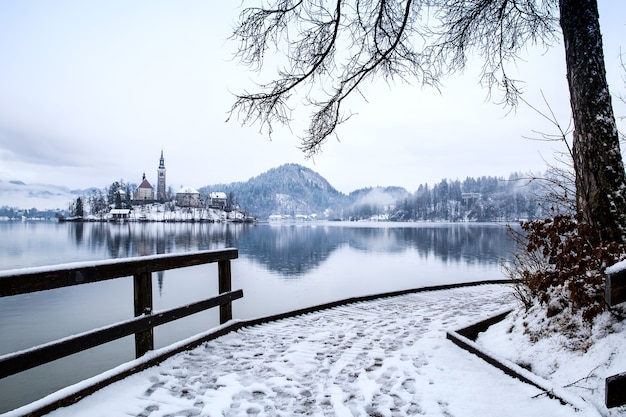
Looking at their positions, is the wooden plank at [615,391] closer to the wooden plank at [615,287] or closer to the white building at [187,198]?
the wooden plank at [615,287]

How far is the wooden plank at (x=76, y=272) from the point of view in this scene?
2.79 metres

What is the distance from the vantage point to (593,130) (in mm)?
4141

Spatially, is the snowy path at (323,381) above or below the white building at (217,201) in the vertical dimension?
below

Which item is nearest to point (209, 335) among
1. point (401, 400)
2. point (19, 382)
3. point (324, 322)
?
point (324, 322)

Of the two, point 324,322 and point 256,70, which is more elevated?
point 256,70

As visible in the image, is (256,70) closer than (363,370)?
No

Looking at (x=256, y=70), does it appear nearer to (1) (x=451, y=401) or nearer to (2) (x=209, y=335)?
(2) (x=209, y=335)

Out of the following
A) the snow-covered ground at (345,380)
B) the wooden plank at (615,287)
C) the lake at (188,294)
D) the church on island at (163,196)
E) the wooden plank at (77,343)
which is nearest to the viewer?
the wooden plank at (615,287)

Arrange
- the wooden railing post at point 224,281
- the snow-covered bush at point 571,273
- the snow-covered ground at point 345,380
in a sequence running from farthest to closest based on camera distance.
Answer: the wooden railing post at point 224,281 < the snow-covered bush at point 571,273 < the snow-covered ground at point 345,380

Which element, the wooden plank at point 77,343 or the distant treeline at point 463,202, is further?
the distant treeline at point 463,202

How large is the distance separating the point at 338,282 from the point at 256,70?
1903cm

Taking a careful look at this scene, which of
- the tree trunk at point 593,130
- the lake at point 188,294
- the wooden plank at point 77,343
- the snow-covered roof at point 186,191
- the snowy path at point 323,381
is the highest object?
the snow-covered roof at point 186,191

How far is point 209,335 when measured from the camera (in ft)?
16.0

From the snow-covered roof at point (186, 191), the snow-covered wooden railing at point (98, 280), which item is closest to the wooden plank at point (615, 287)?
the snow-covered wooden railing at point (98, 280)
